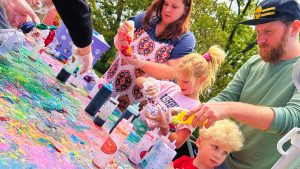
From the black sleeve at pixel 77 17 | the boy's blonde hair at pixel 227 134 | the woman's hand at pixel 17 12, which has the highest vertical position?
the black sleeve at pixel 77 17

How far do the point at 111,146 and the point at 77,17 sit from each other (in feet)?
2.21

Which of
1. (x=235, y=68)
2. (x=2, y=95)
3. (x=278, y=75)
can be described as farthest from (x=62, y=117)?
(x=235, y=68)

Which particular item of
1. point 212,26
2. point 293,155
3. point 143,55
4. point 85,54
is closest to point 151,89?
point 143,55

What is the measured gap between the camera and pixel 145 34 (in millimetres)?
3438

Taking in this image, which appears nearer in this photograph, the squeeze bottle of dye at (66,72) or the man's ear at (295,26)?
the man's ear at (295,26)

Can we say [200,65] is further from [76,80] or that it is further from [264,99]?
[76,80]

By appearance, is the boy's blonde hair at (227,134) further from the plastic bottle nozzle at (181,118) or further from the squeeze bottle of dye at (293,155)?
the squeeze bottle of dye at (293,155)

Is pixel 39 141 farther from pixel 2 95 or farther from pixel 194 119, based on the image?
pixel 194 119

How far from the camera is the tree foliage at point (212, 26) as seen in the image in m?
14.4

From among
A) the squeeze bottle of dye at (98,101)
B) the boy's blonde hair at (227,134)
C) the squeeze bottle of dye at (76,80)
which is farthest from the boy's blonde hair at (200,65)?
the squeeze bottle of dye at (76,80)

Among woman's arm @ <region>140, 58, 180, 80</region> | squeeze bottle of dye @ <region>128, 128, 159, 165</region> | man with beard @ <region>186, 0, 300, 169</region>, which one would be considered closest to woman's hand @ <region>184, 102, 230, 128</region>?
squeeze bottle of dye @ <region>128, 128, 159, 165</region>

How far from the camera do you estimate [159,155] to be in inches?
83.9

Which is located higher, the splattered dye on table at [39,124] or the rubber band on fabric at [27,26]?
the rubber band on fabric at [27,26]

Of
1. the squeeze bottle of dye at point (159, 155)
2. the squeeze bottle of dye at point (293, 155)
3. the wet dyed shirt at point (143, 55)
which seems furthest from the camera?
the wet dyed shirt at point (143, 55)
